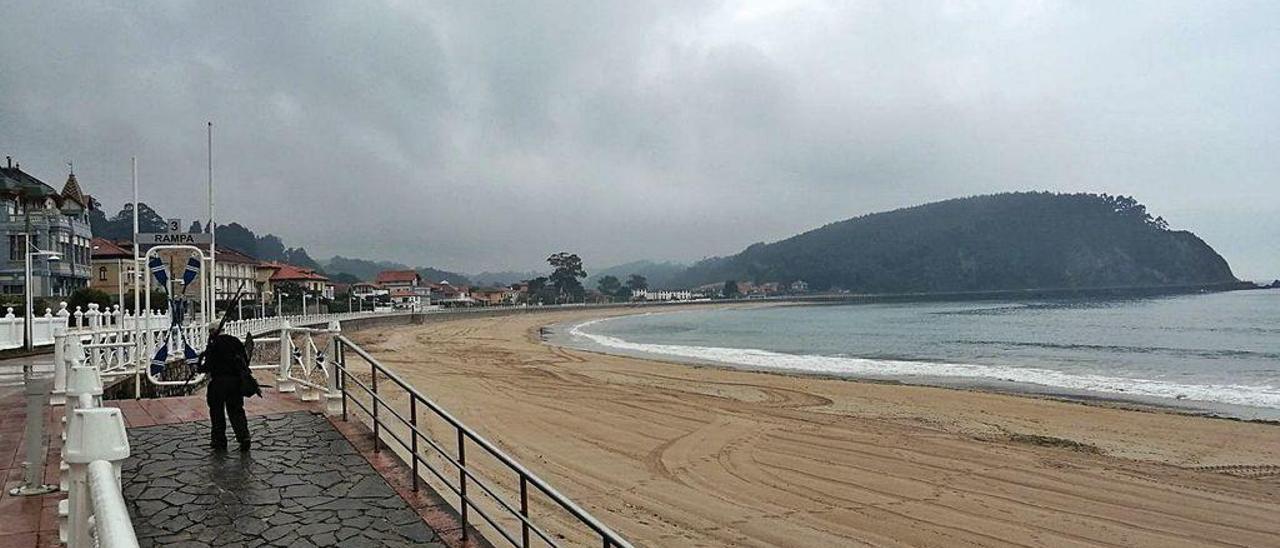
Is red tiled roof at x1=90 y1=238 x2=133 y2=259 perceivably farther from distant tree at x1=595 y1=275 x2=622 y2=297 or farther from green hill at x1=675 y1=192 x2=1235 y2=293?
green hill at x1=675 y1=192 x2=1235 y2=293

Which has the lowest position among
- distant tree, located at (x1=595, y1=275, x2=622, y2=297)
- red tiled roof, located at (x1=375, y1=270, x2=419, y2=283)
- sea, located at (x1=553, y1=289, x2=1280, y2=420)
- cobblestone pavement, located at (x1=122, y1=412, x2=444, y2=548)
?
sea, located at (x1=553, y1=289, x2=1280, y2=420)

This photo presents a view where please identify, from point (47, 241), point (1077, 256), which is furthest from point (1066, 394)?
point (1077, 256)

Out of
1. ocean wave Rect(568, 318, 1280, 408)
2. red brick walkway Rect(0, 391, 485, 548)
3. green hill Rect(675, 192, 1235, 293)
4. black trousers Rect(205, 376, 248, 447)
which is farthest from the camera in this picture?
green hill Rect(675, 192, 1235, 293)

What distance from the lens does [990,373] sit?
25141 mm

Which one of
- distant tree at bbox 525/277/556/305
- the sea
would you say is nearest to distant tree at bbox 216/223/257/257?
distant tree at bbox 525/277/556/305

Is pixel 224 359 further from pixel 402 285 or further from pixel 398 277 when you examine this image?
pixel 398 277

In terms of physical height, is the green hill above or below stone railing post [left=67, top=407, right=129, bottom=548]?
above

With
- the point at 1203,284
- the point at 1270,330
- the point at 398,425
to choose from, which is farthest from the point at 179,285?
the point at 1203,284

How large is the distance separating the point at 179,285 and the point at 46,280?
116 ft

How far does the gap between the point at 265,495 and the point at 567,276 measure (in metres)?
147

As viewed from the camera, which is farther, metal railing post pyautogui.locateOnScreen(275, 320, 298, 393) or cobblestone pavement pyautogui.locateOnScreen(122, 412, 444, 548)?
metal railing post pyautogui.locateOnScreen(275, 320, 298, 393)

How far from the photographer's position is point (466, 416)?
14992mm

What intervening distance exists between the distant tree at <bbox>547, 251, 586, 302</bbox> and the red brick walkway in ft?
461

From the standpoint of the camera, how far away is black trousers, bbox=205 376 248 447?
6.86 m
